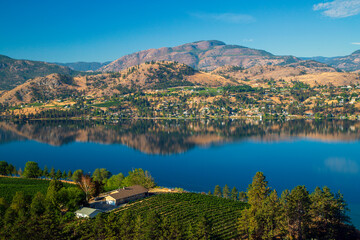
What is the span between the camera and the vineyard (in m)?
48.8

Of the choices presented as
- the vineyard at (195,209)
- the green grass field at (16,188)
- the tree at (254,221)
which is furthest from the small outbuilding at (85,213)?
the tree at (254,221)

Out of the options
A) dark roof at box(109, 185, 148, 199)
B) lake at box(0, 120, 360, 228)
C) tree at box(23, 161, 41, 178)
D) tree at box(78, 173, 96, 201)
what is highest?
tree at box(78, 173, 96, 201)

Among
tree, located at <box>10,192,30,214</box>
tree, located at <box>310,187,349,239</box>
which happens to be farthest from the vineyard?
tree, located at <box>10,192,30,214</box>

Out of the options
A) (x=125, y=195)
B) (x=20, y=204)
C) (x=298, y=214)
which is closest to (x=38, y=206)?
(x=20, y=204)

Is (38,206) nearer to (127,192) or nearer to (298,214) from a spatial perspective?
(127,192)

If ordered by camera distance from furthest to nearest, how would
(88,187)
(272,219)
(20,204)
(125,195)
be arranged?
(88,187) < (125,195) < (20,204) < (272,219)

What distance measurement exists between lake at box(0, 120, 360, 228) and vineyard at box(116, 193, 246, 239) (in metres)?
25.2

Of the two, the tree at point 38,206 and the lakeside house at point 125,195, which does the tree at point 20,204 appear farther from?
the lakeside house at point 125,195

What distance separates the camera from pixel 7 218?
44.6 meters

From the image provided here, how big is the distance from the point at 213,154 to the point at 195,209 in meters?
82.8

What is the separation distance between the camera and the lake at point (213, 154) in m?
97.7

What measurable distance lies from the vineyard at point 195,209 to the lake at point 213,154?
25.2 m

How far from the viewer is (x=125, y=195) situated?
63.7 metres

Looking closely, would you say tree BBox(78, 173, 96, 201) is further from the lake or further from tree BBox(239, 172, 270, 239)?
tree BBox(239, 172, 270, 239)
